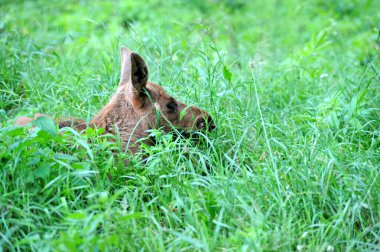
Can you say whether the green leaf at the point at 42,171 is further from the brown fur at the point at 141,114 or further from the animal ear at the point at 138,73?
the animal ear at the point at 138,73

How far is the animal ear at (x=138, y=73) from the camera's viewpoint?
514cm

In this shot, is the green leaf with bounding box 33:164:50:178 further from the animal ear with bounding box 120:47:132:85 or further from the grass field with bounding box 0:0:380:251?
the animal ear with bounding box 120:47:132:85

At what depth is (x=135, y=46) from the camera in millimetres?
6844

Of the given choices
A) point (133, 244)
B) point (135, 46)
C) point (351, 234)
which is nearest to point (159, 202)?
point (133, 244)

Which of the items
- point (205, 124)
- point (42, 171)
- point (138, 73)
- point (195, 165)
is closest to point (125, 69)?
point (138, 73)

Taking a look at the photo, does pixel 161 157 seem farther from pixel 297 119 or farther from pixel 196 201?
pixel 297 119

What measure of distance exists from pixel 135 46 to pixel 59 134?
2453 mm

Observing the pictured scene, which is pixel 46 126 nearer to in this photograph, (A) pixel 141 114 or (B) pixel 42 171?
(B) pixel 42 171

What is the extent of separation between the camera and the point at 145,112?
5449 mm

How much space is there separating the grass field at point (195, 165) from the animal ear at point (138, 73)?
52 cm

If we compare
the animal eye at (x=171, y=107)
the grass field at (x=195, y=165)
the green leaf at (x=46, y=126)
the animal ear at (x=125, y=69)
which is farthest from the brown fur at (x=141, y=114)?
the green leaf at (x=46, y=126)

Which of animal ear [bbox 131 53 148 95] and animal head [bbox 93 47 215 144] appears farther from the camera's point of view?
animal head [bbox 93 47 215 144]

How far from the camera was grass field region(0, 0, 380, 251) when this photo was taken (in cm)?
392

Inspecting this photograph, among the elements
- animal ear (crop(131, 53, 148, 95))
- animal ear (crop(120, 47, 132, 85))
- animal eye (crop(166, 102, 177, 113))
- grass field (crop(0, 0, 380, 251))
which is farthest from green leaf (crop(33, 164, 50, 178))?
animal ear (crop(120, 47, 132, 85))
